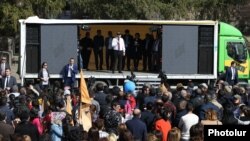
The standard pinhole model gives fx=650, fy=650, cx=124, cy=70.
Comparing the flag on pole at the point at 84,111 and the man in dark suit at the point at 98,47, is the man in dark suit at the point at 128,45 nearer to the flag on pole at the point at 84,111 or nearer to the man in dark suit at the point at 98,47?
the man in dark suit at the point at 98,47

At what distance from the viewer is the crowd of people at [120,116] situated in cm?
1039

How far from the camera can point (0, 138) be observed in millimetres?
9844

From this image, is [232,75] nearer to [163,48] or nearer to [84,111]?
[163,48]

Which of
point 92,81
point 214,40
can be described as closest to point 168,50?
point 214,40

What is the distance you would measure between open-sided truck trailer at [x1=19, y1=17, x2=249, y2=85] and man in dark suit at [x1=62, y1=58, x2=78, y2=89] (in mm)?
712

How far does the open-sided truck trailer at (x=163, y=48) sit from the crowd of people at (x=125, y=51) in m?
0.51

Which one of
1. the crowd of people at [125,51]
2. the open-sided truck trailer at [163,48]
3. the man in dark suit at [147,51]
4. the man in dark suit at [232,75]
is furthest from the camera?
the man in dark suit at [147,51]

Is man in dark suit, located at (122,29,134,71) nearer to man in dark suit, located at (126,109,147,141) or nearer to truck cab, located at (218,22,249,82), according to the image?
truck cab, located at (218,22,249,82)

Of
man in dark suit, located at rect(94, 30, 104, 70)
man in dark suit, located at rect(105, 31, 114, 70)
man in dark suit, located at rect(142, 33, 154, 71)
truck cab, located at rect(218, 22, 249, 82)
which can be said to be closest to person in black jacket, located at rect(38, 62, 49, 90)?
man in dark suit, located at rect(105, 31, 114, 70)

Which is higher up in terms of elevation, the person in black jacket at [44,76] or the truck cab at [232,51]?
the truck cab at [232,51]

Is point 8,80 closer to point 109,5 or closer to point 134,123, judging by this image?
point 134,123

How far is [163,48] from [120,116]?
1144 centimetres

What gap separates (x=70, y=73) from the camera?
21.9 meters

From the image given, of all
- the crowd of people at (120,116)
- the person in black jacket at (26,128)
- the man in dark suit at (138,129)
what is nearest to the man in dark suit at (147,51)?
the crowd of people at (120,116)
